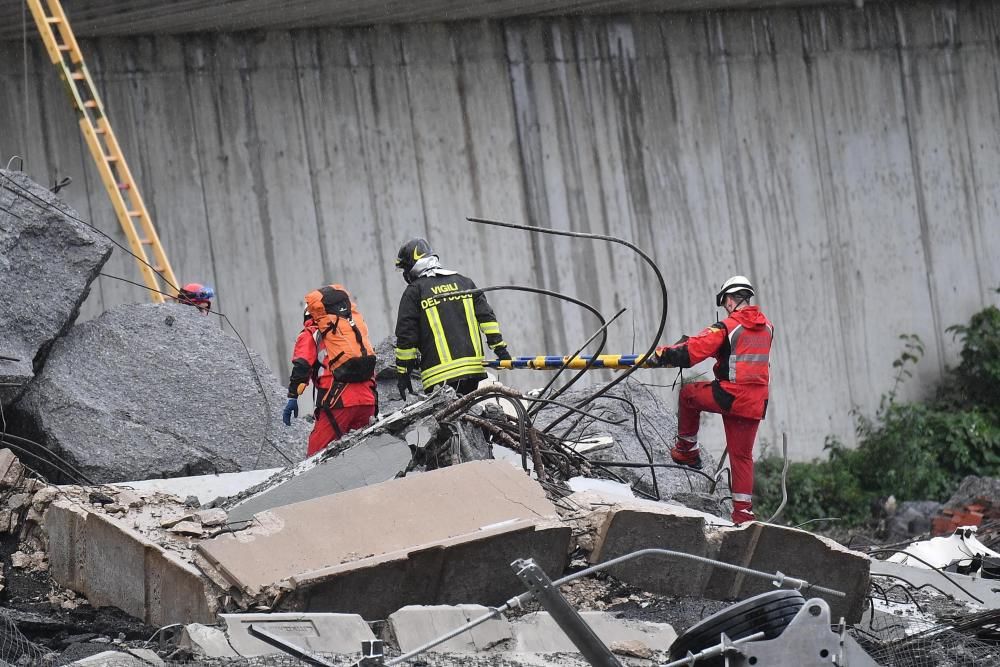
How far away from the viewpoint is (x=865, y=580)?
5730 mm

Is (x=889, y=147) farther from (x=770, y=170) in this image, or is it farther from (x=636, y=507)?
(x=636, y=507)

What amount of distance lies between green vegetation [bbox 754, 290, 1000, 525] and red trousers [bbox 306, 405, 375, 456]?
5346 millimetres

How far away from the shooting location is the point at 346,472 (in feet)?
20.6

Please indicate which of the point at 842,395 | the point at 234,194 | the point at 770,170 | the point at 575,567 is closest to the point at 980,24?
the point at 770,170

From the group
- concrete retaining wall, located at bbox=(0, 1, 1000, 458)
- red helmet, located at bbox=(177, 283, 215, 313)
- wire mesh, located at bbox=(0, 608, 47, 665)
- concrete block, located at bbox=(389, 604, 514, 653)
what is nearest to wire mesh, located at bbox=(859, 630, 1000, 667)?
concrete block, located at bbox=(389, 604, 514, 653)

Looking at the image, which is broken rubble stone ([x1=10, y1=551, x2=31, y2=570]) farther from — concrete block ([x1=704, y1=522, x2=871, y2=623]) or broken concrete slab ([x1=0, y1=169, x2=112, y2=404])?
concrete block ([x1=704, y1=522, x2=871, y2=623])

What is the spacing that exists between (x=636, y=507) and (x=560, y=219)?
7.25 meters

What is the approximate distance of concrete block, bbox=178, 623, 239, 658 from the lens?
4.23m

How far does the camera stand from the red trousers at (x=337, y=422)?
769 cm

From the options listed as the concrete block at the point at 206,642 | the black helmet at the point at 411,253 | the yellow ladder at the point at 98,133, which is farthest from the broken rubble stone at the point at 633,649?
the yellow ladder at the point at 98,133

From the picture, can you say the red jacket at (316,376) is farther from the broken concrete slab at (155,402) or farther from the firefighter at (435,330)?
the broken concrete slab at (155,402)

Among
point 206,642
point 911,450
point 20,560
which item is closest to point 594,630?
point 206,642

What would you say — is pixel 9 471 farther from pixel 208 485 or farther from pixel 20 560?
pixel 208 485

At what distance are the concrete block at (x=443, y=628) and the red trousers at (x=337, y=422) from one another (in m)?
3.10
